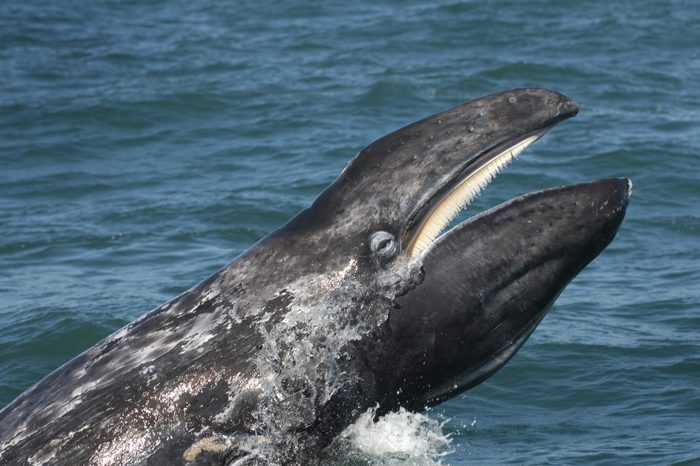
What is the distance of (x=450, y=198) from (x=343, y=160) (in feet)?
46.3

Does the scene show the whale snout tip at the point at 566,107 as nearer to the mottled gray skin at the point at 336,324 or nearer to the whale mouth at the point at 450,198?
→ the mottled gray skin at the point at 336,324

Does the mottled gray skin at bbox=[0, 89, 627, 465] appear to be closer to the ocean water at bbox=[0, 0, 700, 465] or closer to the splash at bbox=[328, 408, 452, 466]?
the splash at bbox=[328, 408, 452, 466]

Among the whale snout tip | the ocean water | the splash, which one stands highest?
the whale snout tip

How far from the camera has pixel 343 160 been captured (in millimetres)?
21406

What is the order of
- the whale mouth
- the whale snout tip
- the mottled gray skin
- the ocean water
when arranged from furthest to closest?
the ocean water, the whale snout tip, the whale mouth, the mottled gray skin

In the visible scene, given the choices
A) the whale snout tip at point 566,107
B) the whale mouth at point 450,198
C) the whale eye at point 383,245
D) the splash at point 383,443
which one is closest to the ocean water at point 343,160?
the splash at point 383,443

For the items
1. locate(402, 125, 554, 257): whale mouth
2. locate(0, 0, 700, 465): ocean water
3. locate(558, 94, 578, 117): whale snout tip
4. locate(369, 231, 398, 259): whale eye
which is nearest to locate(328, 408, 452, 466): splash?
locate(0, 0, 700, 465): ocean water

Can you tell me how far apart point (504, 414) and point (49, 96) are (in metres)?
17.6

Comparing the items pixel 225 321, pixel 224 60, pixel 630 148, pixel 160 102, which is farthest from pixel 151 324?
pixel 224 60

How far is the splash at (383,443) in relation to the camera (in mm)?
7172

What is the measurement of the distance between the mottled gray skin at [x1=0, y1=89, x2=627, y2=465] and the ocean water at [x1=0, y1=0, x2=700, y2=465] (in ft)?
1.63

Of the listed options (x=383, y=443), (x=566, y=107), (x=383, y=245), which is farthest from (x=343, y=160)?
(x=383, y=245)

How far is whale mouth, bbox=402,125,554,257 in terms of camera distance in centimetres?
730

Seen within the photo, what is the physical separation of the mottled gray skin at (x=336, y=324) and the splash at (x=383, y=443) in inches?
4.3
